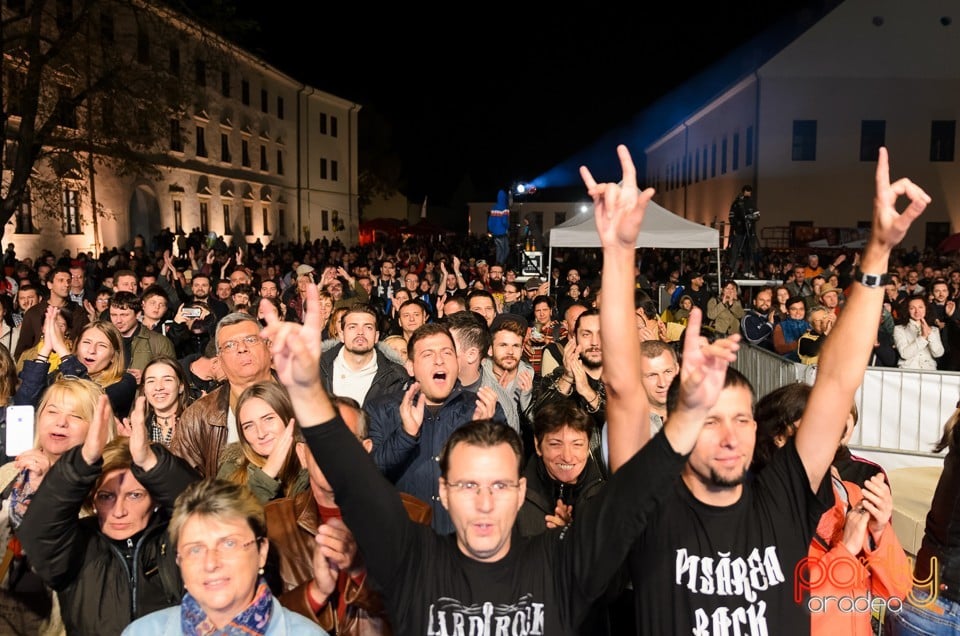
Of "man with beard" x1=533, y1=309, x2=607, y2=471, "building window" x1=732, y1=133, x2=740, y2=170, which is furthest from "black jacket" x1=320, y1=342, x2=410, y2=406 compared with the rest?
"building window" x1=732, y1=133, x2=740, y2=170

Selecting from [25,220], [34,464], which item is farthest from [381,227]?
[34,464]

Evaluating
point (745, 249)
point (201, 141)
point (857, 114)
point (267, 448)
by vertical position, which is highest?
point (857, 114)

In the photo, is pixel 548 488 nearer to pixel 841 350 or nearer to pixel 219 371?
pixel 841 350

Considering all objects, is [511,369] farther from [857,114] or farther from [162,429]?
[857,114]

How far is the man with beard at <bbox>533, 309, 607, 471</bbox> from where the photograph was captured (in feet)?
16.6

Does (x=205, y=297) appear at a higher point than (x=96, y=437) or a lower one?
higher

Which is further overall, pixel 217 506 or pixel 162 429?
pixel 162 429

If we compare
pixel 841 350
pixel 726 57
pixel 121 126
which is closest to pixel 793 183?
pixel 726 57

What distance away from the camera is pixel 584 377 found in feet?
17.0

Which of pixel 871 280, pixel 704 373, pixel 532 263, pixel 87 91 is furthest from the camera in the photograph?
pixel 532 263

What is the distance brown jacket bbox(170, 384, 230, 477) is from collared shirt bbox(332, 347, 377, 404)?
4.39 ft

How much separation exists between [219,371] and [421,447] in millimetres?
2408

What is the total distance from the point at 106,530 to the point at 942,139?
38.7 metres

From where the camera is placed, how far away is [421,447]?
4199mm
